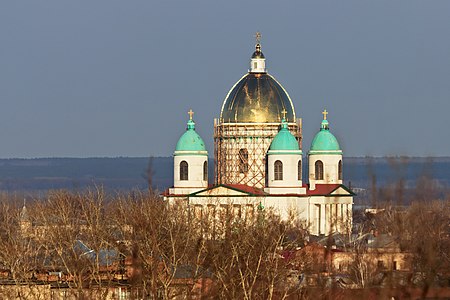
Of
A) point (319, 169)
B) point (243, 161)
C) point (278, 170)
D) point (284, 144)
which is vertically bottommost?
point (278, 170)

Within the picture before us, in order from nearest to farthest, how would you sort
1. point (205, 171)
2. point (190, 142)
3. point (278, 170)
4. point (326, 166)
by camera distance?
1. point (278, 170)
2. point (326, 166)
3. point (190, 142)
4. point (205, 171)

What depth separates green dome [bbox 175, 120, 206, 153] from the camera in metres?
85.5

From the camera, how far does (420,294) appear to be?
470 inches

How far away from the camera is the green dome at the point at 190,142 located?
85.5 metres

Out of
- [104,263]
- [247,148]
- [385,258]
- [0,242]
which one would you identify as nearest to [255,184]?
[247,148]

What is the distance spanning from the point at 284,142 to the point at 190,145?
17.0ft

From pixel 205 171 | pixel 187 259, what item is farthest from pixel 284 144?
pixel 187 259

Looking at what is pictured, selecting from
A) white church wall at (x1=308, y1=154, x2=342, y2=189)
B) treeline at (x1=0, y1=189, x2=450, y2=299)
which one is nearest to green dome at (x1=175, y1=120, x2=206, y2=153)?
white church wall at (x1=308, y1=154, x2=342, y2=189)

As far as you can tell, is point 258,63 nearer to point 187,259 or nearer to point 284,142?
point 284,142

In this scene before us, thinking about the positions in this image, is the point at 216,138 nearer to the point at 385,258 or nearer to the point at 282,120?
the point at 282,120

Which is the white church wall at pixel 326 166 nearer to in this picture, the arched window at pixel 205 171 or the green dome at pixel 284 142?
the green dome at pixel 284 142

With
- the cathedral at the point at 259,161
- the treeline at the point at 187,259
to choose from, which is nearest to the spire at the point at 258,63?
the cathedral at the point at 259,161

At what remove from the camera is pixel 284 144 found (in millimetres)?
83938

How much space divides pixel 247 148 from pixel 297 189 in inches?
305
